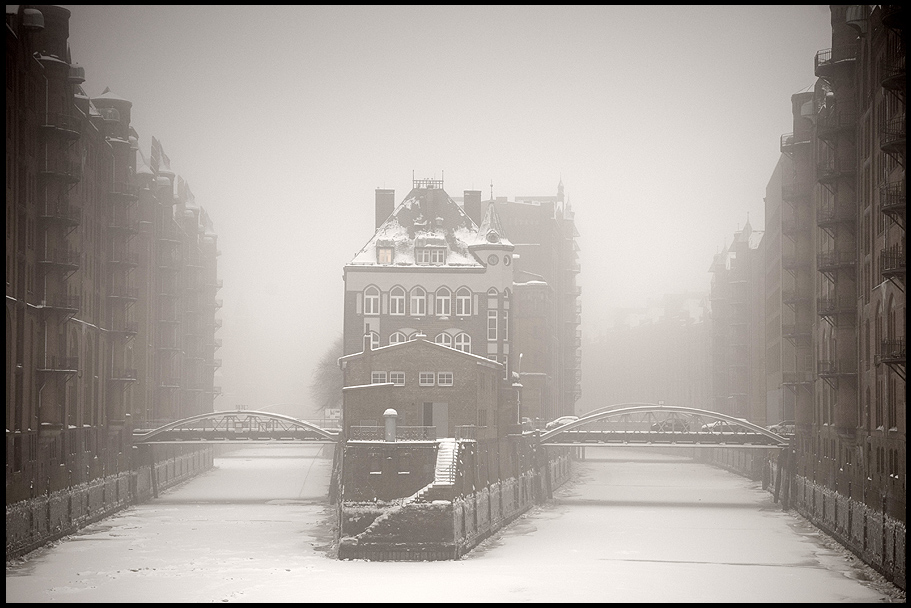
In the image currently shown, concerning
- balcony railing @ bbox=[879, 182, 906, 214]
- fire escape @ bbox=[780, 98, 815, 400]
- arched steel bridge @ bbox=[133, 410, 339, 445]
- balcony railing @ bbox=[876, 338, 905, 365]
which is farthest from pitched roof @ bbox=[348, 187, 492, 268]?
balcony railing @ bbox=[876, 338, 905, 365]

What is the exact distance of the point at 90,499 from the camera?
2579 inches

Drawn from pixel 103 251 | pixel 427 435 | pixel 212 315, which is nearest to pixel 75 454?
pixel 103 251

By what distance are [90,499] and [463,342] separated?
77.1ft

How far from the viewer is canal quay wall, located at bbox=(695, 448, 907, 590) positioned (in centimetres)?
4331

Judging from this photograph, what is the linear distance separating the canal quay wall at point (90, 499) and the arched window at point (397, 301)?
1694cm

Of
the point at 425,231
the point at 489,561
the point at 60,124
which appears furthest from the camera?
the point at 425,231

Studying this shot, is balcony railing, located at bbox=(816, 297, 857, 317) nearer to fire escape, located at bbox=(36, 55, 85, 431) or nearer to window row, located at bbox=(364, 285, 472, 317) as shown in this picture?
window row, located at bbox=(364, 285, 472, 317)

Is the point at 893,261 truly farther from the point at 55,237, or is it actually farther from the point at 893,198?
the point at 55,237

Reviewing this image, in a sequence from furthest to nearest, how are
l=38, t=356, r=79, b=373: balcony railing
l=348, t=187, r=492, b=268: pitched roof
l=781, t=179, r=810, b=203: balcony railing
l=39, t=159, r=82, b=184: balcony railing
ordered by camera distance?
l=348, t=187, r=492, b=268: pitched roof, l=781, t=179, r=810, b=203: balcony railing, l=39, t=159, r=82, b=184: balcony railing, l=38, t=356, r=79, b=373: balcony railing

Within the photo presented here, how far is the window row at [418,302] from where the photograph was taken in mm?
78812

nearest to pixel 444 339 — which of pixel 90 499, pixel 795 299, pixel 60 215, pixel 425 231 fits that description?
pixel 425 231

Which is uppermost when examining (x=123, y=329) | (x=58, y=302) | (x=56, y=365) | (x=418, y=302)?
(x=418, y=302)

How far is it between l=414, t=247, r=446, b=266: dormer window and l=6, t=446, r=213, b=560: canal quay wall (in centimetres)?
1969

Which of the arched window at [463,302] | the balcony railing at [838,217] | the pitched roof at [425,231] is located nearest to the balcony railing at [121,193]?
the pitched roof at [425,231]
